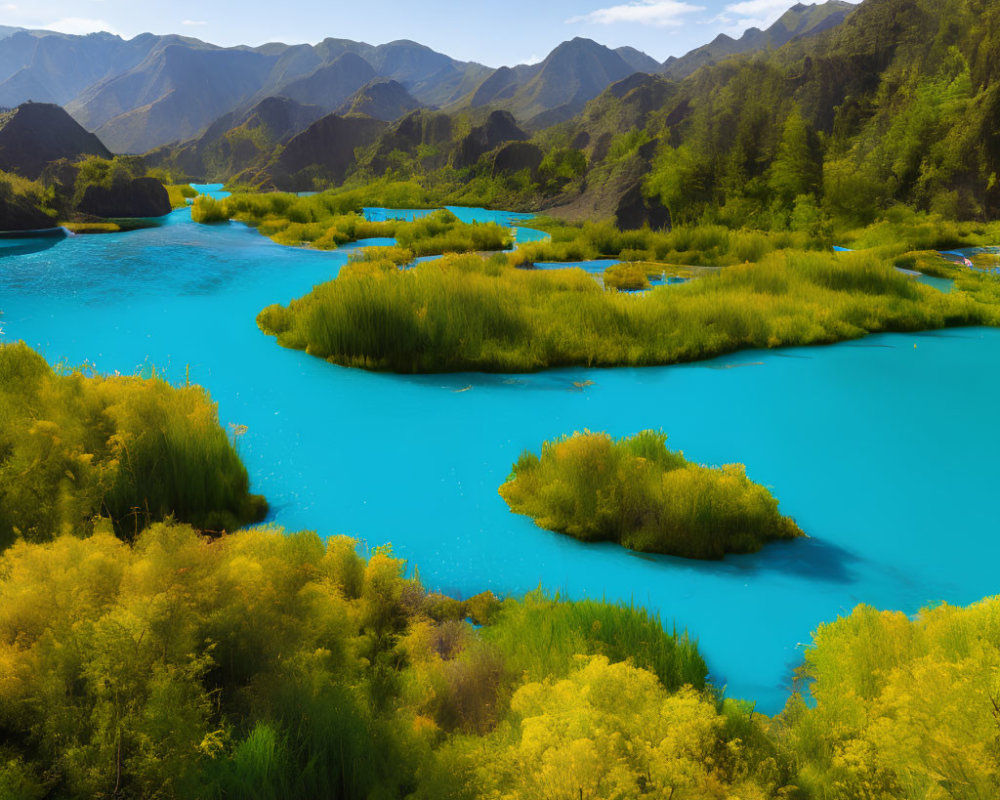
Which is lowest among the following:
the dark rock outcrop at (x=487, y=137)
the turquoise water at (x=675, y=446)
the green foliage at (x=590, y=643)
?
the turquoise water at (x=675, y=446)

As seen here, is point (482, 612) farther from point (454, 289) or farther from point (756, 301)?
point (756, 301)

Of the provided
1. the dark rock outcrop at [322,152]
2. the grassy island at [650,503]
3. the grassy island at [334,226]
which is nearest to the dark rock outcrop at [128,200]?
the grassy island at [334,226]

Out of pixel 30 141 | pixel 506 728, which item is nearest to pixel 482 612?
pixel 506 728

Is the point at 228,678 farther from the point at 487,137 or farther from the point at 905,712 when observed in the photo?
the point at 487,137

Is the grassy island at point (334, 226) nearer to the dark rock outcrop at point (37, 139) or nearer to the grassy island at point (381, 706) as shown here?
the dark rock outcrop at point (37, 139)

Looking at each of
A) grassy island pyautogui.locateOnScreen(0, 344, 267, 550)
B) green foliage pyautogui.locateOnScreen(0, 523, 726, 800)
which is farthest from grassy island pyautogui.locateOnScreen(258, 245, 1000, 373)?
green foliage pyautogui.locateOnScreen(0, 523, 726, 800)

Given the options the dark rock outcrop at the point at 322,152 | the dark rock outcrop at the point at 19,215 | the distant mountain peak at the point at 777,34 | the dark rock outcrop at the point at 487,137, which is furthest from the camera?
the distant mountain peak at the point at 777,34
